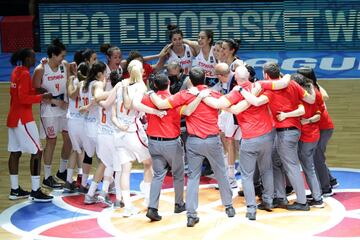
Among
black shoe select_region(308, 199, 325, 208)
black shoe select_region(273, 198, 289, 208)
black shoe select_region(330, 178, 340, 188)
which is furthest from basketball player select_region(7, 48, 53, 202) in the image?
black shoe select_region(330, 178, 340, 188)

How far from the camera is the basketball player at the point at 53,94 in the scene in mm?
10414

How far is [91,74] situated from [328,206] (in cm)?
319

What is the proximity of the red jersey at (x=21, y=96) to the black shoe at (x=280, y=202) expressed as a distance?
315 centimetres

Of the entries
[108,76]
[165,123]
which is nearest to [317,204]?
[165,123]

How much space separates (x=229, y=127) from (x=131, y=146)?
5.38 feet

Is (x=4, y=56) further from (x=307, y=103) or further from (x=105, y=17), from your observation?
(x=307, y=103)

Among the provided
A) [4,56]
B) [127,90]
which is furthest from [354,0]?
[127,90]

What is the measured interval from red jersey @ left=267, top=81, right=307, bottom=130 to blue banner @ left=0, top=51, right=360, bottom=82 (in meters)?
8.06

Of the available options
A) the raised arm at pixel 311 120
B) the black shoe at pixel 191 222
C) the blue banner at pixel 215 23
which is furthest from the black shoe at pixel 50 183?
the blue banner at pixel 215 23

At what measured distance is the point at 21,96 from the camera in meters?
9.88

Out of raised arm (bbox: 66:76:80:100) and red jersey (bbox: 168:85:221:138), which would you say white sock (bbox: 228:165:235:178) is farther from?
raised arm (bbox: 66:76:80:100)

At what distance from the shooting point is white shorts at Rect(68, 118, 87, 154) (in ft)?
33.3

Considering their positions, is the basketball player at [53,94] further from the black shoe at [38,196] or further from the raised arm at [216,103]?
the raised arm at [216,103]

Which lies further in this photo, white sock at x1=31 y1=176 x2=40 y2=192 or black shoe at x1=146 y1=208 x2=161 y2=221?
white sock at x1=31 y1=176 x2=40 y2=192
